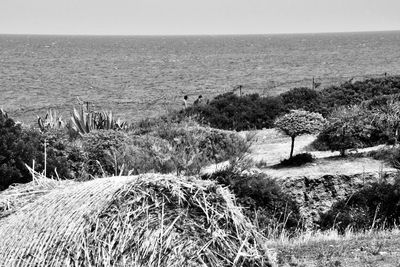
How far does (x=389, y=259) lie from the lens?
6734 millimetres

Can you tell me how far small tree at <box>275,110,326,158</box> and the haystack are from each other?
8.55 metres

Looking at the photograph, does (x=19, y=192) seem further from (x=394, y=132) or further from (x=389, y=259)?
(x=394, y=132)

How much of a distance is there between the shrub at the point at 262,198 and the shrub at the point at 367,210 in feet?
2.04

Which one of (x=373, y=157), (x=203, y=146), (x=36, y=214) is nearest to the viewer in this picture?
(x=36, y=214)

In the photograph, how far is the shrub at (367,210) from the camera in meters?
9.80

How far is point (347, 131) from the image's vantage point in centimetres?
1377

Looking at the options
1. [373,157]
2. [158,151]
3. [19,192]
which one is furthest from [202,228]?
[373,157]

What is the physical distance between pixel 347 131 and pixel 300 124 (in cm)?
112

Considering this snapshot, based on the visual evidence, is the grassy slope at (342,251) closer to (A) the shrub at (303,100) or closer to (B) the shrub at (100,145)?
(B) the shrub at (100,145)

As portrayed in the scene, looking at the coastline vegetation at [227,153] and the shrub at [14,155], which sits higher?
the shrub at [14,155]

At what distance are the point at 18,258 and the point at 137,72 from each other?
69733mm

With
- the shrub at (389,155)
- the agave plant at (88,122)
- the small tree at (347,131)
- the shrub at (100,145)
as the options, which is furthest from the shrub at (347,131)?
the agave plant at (88,122)

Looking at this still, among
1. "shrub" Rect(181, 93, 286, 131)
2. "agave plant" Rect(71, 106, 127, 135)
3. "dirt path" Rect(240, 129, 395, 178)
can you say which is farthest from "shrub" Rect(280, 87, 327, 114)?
"agave plant" Rect(71, 106, 127, 135)

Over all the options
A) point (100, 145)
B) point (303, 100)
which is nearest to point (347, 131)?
point (100, 145)
